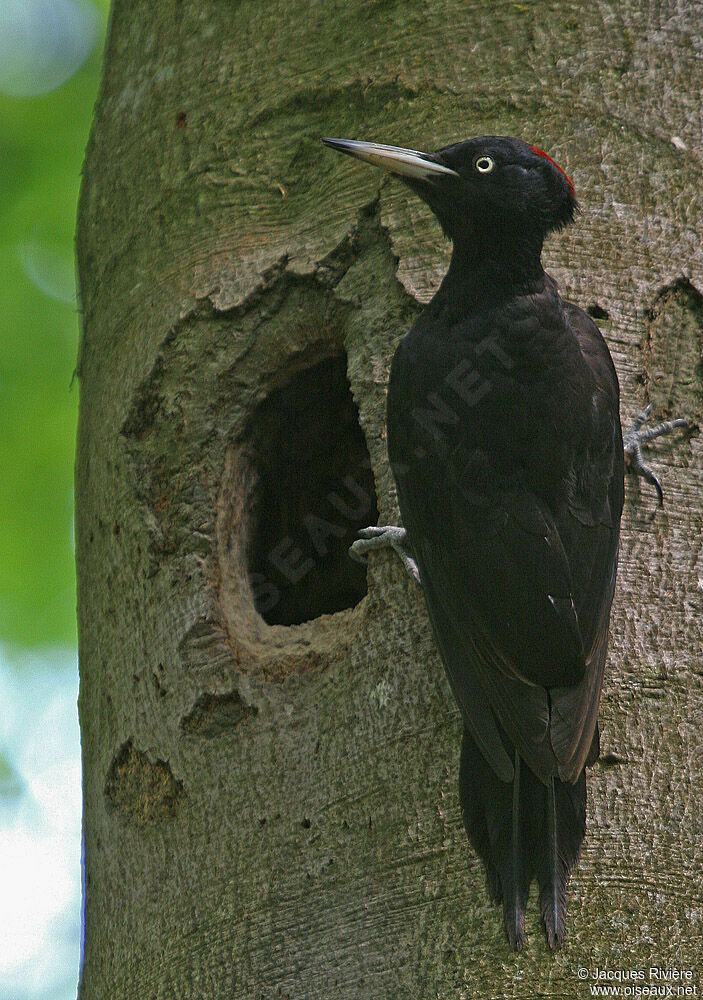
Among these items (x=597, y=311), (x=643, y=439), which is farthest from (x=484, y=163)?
(x=643, y=439)

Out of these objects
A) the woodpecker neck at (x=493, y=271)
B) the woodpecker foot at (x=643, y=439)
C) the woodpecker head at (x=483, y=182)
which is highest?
the woodpecker head at (x=483, y=182)

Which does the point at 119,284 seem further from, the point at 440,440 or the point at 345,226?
the point at 440,440

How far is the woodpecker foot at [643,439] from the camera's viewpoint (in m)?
2.37

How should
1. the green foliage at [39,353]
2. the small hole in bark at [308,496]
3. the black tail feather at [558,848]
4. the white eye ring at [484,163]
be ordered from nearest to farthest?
the black tail feather at [558,848]
the white eye ring at [484,163]
the small hole in bark at [308,496]
the green foliage at [39,353]

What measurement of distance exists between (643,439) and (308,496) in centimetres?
119

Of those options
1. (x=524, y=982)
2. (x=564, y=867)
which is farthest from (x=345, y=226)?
(x=524, y=982)

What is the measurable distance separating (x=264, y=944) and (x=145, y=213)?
1.82 meters

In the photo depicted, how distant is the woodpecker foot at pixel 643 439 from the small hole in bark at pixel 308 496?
2.70 ft

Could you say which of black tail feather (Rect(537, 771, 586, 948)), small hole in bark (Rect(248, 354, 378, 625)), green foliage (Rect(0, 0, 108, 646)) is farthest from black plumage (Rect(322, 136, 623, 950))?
green foliage (Rect(0, 0, 108, 646))

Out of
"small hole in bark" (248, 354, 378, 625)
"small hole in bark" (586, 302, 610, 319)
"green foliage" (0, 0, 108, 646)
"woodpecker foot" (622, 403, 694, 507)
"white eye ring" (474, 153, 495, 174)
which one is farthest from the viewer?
"green foliage" (0, 0, 108, 646)

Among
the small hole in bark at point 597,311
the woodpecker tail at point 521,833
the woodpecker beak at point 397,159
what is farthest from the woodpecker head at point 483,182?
the woodpecker tail at point 521,833

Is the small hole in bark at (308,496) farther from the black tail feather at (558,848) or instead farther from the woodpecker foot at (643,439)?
the black tail feather at (558,848)

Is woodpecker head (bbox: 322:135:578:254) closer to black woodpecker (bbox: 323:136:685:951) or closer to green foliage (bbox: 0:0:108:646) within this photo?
black woodpecker (bbox: 323:136:685:951)

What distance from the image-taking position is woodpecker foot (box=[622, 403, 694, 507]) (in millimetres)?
2369
